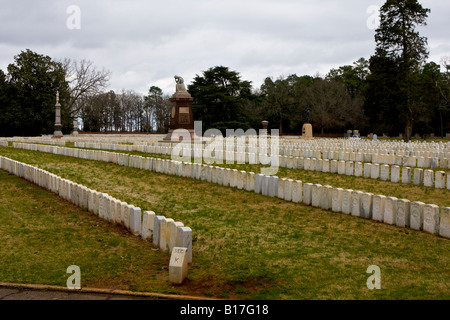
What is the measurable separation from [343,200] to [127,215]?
13.1 feet

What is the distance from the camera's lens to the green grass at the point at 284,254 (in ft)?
15.2

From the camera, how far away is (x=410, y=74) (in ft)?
130

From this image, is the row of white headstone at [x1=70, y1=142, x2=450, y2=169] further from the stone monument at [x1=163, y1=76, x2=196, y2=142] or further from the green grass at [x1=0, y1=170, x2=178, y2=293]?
the green grass at [x1=0, y1=170, x2=178, y2=293]

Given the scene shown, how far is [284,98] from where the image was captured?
60.7m

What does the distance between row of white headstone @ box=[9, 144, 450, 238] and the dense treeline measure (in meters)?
33.2

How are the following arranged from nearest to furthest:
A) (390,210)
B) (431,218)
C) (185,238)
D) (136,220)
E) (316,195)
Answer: (185,238) → (431,218) → (136,220) → (390,210) → (316,195)

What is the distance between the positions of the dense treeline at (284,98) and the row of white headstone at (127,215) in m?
36.4

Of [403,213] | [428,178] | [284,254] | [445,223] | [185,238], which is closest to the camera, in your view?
[185,238]

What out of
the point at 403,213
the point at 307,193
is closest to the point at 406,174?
the point at 307,193

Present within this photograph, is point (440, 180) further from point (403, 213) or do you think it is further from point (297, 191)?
point (403, 213)

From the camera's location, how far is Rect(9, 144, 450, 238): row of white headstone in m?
6.61

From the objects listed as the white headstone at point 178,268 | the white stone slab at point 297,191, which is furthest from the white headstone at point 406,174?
the white headstone at point 178,268

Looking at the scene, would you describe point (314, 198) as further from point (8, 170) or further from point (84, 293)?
point (8, 170)

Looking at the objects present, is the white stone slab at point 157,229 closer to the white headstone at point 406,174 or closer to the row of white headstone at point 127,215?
the row of white headstone at point 127,215
